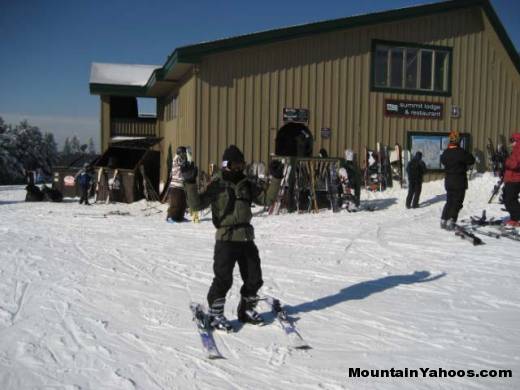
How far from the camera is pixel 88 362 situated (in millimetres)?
3811

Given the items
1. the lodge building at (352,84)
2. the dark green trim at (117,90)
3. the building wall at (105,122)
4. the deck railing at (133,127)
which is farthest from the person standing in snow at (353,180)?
the building wall at (105,122)

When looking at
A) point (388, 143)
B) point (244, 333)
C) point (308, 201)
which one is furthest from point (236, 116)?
point (244, 333)

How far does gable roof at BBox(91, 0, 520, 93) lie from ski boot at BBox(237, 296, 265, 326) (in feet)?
33.7

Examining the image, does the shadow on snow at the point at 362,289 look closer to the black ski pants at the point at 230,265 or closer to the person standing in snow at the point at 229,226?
the black ski pants at the point at 230,265

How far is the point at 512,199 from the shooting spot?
9.84 m

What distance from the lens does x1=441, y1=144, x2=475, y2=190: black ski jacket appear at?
9453 millimetres

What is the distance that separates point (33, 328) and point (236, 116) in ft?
35.2

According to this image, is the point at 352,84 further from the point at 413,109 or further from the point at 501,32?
the point at 501,32

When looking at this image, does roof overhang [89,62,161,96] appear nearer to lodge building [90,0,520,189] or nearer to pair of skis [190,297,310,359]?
lodge building [90,0,520,189]

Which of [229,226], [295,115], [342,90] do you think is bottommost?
[229,226]

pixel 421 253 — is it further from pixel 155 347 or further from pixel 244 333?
pixel 155 347

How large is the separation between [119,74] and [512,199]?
18345 mm

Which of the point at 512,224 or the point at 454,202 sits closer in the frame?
the point at 454,202

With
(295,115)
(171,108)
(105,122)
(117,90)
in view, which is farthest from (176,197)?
(105,122)
